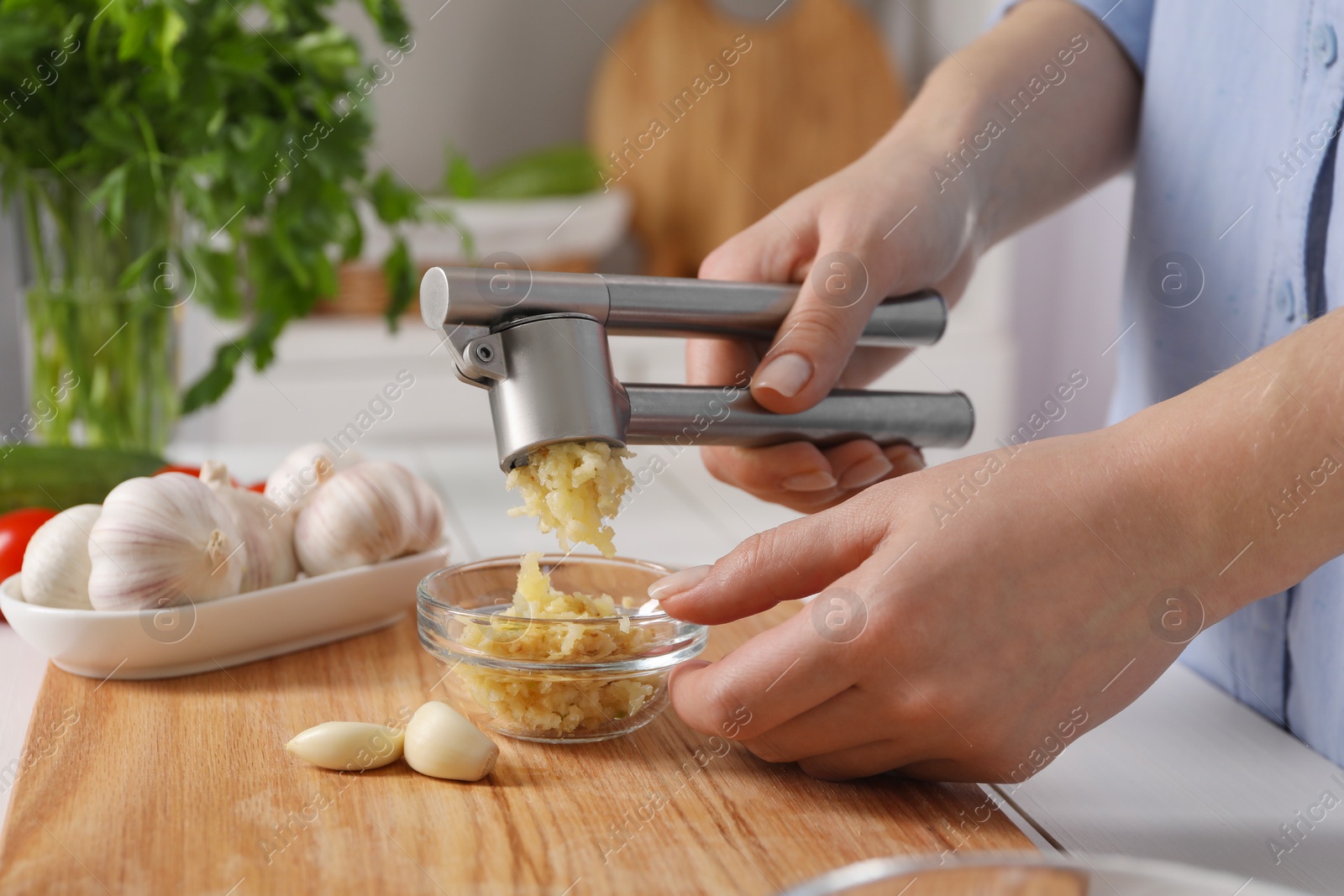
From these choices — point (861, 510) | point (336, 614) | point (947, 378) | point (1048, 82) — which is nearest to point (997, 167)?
point (1048, 82)

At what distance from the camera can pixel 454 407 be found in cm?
257

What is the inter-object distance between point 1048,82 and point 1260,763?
0.57 m

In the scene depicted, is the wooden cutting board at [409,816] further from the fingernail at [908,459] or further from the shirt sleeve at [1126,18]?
the shirt sleeve at [1126,18]

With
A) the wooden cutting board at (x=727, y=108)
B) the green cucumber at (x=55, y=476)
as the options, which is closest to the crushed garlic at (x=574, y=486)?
the green cucumber at (x=55, y=476)

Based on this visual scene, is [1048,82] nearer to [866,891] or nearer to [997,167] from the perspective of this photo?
[997,167]

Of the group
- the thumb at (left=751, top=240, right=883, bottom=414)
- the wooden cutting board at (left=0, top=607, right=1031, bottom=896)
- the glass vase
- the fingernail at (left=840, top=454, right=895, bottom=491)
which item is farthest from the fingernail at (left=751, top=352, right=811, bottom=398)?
the glass vase

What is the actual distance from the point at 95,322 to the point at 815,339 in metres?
0.94

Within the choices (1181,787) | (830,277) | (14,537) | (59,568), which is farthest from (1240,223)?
(14,537)

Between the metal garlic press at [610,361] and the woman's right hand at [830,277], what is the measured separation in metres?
0.02

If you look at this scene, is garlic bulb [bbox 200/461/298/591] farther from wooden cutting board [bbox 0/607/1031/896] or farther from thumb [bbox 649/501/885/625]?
thumb [bbox 649/501/885/625]

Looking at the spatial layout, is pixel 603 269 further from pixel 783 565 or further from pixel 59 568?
pixel 783 565

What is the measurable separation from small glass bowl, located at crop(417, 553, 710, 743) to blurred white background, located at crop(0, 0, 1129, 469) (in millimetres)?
1662

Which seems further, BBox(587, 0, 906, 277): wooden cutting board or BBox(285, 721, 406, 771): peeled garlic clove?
BBox(587, 0, 906, 277): wooden cutting board

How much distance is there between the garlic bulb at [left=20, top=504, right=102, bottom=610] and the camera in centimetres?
82
